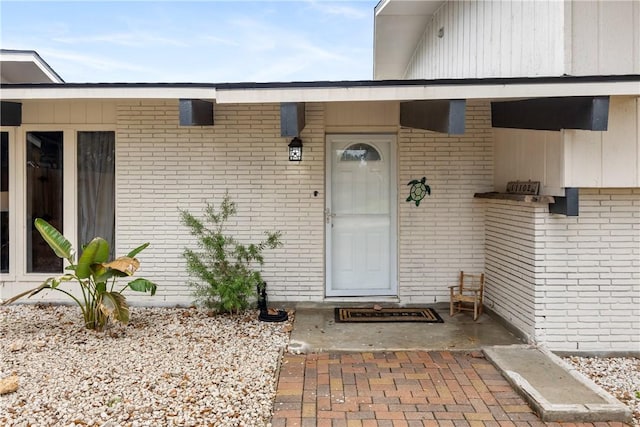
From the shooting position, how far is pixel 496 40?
17.9 feet

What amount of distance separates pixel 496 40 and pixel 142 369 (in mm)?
5218

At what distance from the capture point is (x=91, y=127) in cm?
587

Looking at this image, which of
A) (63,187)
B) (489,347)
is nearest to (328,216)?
(489,347)

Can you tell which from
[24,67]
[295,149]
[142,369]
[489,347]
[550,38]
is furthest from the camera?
[24,67]

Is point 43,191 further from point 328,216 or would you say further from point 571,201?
point 571,201

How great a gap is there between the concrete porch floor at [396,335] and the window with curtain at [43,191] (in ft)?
11.3

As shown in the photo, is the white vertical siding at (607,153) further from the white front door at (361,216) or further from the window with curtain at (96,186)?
the window with curtain at (96,186)

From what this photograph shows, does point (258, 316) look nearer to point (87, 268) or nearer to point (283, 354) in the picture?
point (283, 354)

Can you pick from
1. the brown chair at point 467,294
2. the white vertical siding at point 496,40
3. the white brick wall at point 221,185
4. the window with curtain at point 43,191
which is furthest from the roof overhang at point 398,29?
the window with curtain at point 43,191

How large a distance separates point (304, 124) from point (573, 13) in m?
3.01

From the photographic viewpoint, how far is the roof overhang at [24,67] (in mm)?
7273

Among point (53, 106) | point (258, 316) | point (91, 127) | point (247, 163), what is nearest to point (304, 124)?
point (247, 163)

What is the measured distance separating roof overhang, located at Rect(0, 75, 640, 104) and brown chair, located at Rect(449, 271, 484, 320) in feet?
8.12

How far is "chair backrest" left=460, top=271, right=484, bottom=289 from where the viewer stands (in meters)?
5.73
